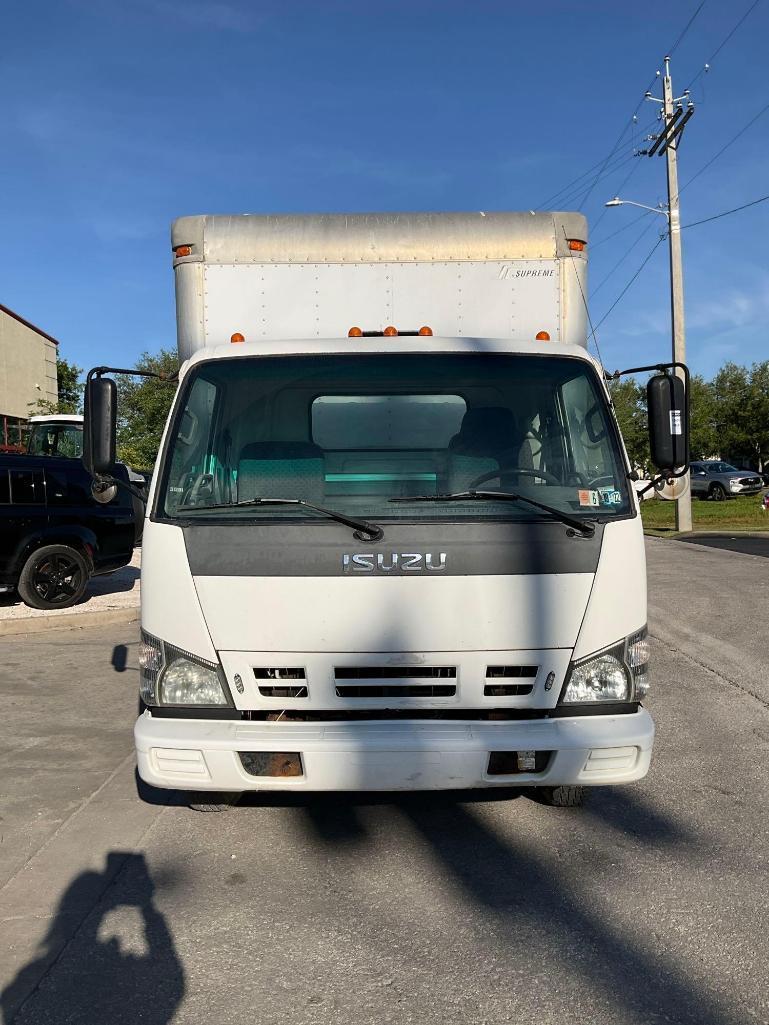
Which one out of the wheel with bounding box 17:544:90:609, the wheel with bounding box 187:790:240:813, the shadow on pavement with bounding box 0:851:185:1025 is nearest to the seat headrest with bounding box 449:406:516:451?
the wheel with bounding box 187:790:240:813

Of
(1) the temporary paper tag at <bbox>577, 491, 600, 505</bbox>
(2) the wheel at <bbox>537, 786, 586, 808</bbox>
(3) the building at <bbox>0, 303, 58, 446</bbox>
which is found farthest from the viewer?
(3) the building at <bbox>0, 303, 58, 446</bbox>

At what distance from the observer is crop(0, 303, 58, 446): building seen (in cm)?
3719

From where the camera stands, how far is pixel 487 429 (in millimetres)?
4102

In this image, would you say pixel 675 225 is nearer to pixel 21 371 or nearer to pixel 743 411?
pixel 21 371

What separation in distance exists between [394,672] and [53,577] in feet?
25.7

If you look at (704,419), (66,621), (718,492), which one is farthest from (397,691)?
(704,419)

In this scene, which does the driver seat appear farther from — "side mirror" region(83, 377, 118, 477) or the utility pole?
the utility pole

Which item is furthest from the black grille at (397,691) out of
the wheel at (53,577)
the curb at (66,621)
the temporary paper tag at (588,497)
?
the wheel at (53,577)

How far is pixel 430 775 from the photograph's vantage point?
3428 mm

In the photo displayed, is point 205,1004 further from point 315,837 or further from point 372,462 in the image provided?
point 372,462

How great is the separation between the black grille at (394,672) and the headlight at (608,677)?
1.62 ft

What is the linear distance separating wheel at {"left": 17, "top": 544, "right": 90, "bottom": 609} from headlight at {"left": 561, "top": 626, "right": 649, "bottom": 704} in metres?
8.11

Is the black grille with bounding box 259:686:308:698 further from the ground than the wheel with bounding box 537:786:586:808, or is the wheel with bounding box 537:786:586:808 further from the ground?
the black grille with bounding box 259:686:308:698

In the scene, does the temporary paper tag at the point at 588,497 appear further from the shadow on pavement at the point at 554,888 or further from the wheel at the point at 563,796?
the shadow on pavement at the point at 554,888
